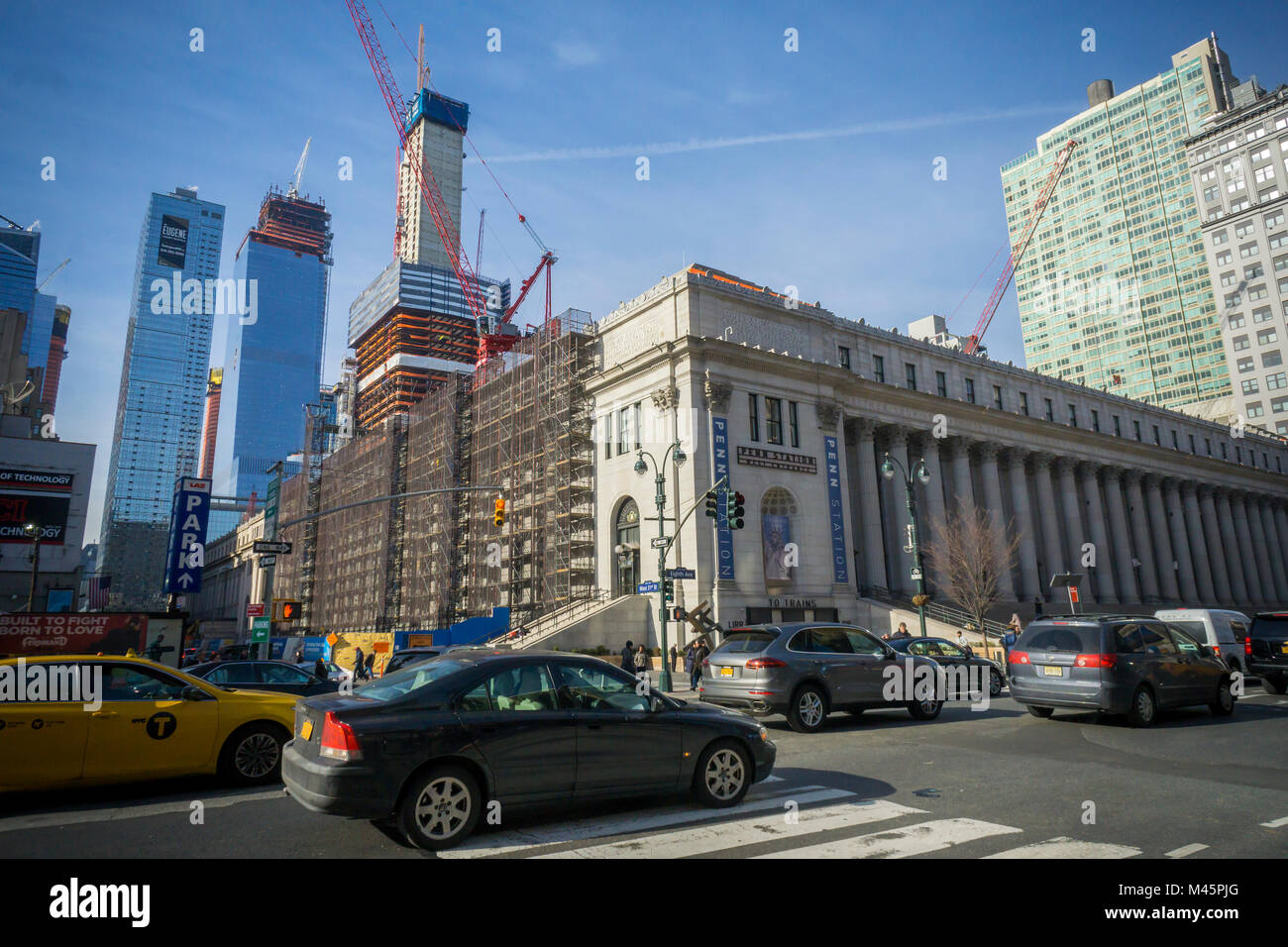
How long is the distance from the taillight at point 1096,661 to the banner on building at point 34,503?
56.3m

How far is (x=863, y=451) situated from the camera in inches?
1751

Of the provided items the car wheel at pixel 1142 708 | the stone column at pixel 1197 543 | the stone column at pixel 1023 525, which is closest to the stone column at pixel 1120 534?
the stone column at pixel 1023 525

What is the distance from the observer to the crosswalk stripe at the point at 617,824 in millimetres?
6164

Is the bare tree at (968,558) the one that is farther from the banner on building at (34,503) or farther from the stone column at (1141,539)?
the banner on building at (34,503)

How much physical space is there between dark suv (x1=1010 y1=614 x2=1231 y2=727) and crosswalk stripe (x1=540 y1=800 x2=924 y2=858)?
7.06m

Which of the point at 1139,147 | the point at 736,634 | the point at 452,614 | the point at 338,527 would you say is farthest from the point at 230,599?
the point at 1139,147

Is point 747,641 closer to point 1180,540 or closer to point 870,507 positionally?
point 870,507

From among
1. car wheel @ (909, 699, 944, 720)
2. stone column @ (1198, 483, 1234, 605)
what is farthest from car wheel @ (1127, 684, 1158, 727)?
stone column @ (1198, 483, 1234, 605)

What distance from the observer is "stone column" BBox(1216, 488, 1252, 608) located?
69.8m

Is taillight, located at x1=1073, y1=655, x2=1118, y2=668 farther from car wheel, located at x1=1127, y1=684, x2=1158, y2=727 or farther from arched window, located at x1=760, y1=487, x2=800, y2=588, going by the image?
arched window, located at x1=760, y1=487, x2=800, y2=588

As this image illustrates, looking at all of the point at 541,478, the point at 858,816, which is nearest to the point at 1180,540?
the point at 541,478

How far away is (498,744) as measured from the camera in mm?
6465
